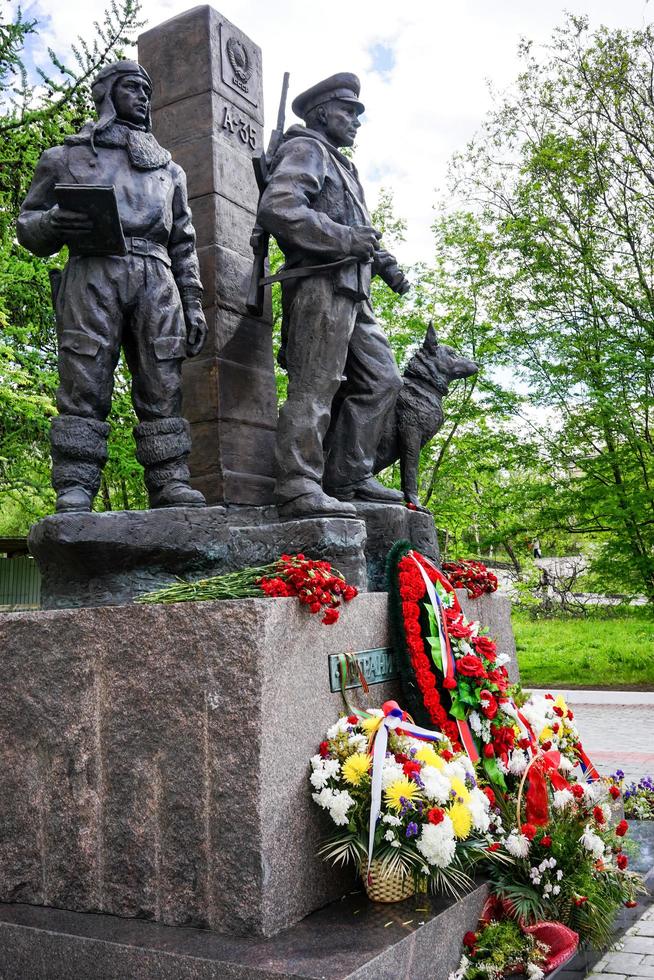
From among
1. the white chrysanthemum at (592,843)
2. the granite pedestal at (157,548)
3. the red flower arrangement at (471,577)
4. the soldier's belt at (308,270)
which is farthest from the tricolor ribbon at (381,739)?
the soldier's belt at (308,270)

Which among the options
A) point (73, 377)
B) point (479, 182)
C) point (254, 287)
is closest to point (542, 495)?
point (479, 182)

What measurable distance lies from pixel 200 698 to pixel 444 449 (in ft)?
41.5

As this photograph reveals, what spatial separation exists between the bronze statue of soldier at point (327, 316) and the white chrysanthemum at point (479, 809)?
5.30 feet

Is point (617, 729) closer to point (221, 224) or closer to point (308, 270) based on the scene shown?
point (308, 270)

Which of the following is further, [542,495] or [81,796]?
[542,495]

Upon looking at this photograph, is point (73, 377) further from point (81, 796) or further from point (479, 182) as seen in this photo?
point (479, 182)

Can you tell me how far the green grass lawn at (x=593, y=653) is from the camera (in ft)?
51.0

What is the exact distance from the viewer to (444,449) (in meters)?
16.0

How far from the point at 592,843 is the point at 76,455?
291 centimetres

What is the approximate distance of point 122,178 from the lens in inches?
190

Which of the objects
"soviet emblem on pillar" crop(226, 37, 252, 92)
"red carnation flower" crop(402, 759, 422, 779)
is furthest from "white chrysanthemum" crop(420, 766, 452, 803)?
"soviet emblem on pillar" crop(226, 37, 252, 92)

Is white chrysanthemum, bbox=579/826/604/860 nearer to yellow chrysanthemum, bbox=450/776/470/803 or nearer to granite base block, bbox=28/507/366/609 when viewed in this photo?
yellow chrysanthemum, bbox=450/776/470/803

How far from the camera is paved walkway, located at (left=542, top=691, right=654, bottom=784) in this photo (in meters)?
8.33

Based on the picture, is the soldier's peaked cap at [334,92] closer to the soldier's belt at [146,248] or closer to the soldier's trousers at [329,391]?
the soldier's trousers at [329,391]
